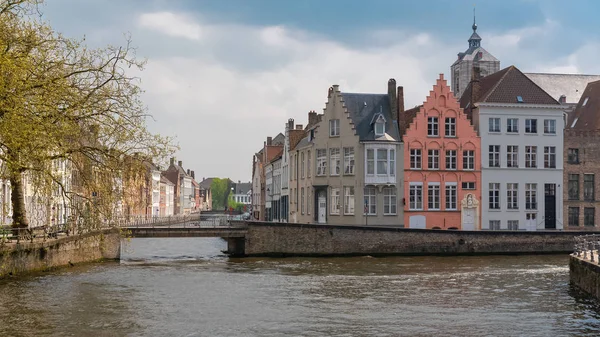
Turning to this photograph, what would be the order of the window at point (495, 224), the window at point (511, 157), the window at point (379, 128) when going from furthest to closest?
the window at point (511, 157) < the window at point (495, 224) < the window at point (379, 128)

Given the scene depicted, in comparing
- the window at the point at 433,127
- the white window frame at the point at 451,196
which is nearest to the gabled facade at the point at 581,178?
the white window frame at the point at 451,196

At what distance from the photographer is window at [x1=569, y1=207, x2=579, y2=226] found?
5497cm

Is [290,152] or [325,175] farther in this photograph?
[290,152]

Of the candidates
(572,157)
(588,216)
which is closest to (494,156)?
(572,157)

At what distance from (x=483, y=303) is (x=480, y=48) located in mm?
72863

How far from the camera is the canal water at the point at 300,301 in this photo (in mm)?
20094

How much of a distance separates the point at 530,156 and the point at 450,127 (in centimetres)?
636

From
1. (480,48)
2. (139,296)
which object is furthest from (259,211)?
(139,296)

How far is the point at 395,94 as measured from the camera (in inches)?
2032

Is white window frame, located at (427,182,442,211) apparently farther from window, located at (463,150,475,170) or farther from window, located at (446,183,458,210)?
window, located at (463,150,475,170)

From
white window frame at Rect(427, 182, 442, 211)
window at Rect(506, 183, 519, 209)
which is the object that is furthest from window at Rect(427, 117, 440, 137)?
window at Rect(506, 183, 519, 209)

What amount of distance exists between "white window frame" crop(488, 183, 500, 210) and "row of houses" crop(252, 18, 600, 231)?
0.07 m

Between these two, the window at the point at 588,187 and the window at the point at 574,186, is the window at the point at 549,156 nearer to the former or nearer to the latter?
the window at the point at 574,186

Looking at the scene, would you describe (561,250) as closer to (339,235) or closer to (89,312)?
(339,235)
